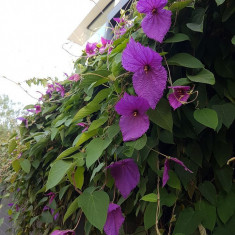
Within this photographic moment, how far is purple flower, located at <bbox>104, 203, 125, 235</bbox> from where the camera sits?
47cm

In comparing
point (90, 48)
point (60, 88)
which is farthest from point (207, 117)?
point (60, 88)

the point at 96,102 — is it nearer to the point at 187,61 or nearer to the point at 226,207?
the point at 187,61

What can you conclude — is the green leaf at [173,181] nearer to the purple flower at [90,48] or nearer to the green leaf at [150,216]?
the green leaf at [150,216]

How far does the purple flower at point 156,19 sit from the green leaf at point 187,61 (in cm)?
Result: 6

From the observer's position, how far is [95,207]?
45 cm

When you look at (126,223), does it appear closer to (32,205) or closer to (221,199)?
(221,199)

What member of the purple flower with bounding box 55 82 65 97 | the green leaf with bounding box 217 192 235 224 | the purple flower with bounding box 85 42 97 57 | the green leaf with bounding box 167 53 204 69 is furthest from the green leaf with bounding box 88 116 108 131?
the purple flower with bounding box 55 82 65 97

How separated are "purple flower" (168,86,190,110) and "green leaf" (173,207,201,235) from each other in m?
0.24

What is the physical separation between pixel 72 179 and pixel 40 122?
3.02 ft

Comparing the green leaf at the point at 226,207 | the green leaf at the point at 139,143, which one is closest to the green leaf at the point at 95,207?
the green leaf at the point at 139,143

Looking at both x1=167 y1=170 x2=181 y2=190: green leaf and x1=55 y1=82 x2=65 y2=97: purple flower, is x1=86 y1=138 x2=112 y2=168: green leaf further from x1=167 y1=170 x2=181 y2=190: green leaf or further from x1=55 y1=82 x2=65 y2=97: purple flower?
x1=55 y1=82 x2=65 y2=97: purple flower

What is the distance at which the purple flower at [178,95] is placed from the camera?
0.44 m

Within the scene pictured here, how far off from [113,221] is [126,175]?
10 cm

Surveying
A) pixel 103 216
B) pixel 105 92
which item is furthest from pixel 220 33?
pixel 103 216
